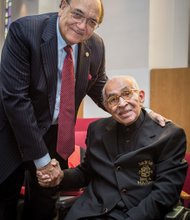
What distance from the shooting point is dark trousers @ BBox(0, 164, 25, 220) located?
1704 mm

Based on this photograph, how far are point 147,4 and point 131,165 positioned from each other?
2548 millimetres

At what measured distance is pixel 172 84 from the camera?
3.67 m

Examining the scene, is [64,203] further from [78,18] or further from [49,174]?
[78,18]

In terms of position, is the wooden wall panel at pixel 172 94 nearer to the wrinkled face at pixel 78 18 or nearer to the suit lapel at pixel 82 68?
the suit lapel at pixel 82 68

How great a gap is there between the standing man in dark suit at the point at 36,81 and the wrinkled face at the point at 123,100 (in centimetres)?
18

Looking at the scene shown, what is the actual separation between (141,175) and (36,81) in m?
0.67

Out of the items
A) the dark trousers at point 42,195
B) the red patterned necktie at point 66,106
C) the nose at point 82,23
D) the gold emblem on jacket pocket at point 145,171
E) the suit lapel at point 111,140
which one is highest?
the nose at point 82,23

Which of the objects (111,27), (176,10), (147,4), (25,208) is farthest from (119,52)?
(25,208)

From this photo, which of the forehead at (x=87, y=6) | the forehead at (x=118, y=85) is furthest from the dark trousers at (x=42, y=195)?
the forehead at (x=87, y=6)

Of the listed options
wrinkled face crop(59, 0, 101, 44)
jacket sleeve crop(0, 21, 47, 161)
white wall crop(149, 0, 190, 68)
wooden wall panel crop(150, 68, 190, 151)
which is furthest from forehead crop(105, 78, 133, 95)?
white wall crop(149, 0, 190, 68)

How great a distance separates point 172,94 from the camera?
3.67 m

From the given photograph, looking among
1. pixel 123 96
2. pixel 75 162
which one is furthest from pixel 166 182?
A: pixel 75 162

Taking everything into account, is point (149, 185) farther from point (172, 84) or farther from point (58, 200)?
point (172, 84)

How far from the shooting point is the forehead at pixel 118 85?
1669 mm
